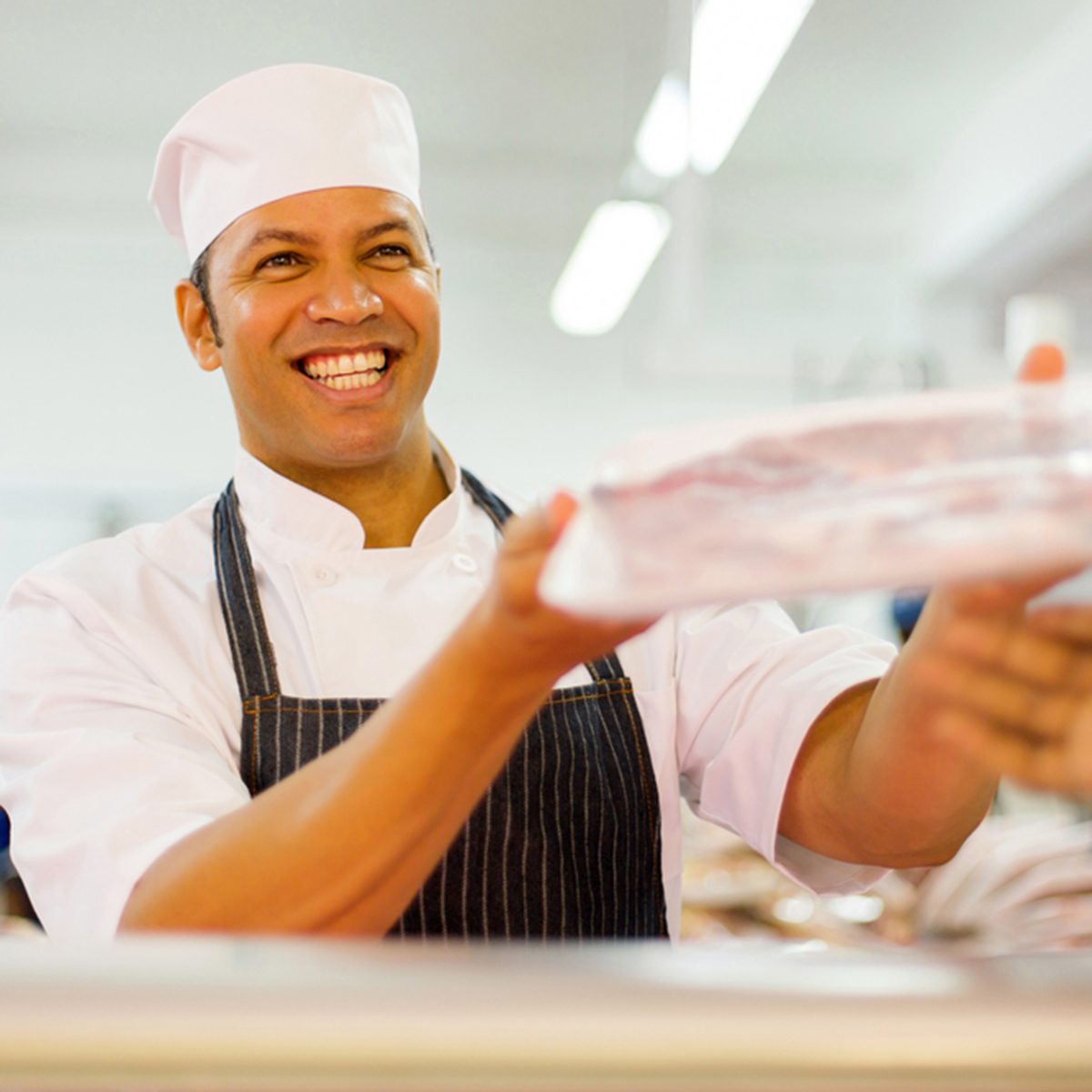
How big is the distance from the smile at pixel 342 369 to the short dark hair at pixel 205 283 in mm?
126

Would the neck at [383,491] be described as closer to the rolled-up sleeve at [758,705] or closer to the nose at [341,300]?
the nose at [341,300]

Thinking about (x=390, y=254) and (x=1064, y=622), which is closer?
(x=1064, y=622)

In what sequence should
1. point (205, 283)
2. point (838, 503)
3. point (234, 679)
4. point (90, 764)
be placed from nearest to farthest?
point (838, 503)
point (90, 764)
point (234, 679)
point (205, 283)

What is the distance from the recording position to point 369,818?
2.38ft

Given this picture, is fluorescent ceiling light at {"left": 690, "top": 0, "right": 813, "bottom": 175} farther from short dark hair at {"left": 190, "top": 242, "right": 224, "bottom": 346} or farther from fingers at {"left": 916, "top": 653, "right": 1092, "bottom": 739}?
fingers at {"left": 916, "top": 653, "right": 1092, "bottom": 739}

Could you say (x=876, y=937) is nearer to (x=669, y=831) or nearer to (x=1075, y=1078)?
(x=669, y=831)

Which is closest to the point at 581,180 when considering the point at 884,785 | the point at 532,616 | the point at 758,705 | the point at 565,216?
the point at 565,216

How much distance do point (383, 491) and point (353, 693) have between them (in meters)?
0.25

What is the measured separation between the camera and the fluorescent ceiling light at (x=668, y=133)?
11.1 feet

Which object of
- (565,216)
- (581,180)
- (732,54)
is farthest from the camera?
(565,216)

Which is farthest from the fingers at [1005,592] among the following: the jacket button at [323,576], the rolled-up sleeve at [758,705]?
the jacket button at [323,576]

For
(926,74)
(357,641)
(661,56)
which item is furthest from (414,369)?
(926,74)

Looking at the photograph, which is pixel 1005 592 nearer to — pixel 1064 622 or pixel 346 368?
pixel 1064 622

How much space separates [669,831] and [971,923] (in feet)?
3.54
